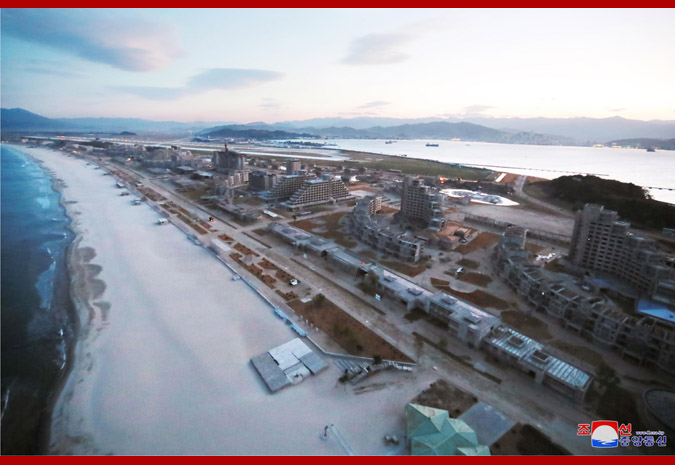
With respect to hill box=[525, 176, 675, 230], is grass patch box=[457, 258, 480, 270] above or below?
below

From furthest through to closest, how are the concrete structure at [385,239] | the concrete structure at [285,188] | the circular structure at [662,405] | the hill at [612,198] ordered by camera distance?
the concrete structure at [285,188] → the hill at [612,198] → the concrete structure at [385,239] → the circular structure at [662,405]

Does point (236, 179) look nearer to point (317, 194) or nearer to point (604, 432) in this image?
point (317, 194)

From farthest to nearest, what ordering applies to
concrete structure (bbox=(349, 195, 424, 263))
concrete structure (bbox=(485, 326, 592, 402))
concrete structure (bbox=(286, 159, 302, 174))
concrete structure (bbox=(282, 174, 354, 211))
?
concrete structure (bbox=(286, 159, 302, 174)), concrete structure (bbox=(282, 174, 354, 211)), concrete structure (bbox=(349, 195, 424, 263)), concrete structure (bbox=(485, 326, 592, 402))

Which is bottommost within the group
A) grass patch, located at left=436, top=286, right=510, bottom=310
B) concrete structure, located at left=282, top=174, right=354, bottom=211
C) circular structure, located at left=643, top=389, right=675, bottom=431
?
circular structure, located at left=643, top=389, right=675, bottom=431

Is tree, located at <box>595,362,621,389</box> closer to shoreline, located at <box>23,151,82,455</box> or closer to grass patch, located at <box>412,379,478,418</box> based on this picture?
grass patch, located at <box>412,379,478,418</box>

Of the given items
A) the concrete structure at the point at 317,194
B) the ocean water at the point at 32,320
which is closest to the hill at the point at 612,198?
the concrete structure at the point at 317,194

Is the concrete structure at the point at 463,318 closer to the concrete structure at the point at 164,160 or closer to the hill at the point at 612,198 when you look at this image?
the hill at the point at 612,198

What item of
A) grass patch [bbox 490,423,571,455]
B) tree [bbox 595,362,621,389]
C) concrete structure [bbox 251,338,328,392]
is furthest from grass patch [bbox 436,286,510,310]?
concrete structure [bbox 251,338,328,392]

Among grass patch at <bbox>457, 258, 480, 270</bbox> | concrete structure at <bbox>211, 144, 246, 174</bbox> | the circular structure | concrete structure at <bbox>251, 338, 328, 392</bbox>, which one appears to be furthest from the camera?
concrete structure at <bbox>211, 144, 246, 174</bbox>
